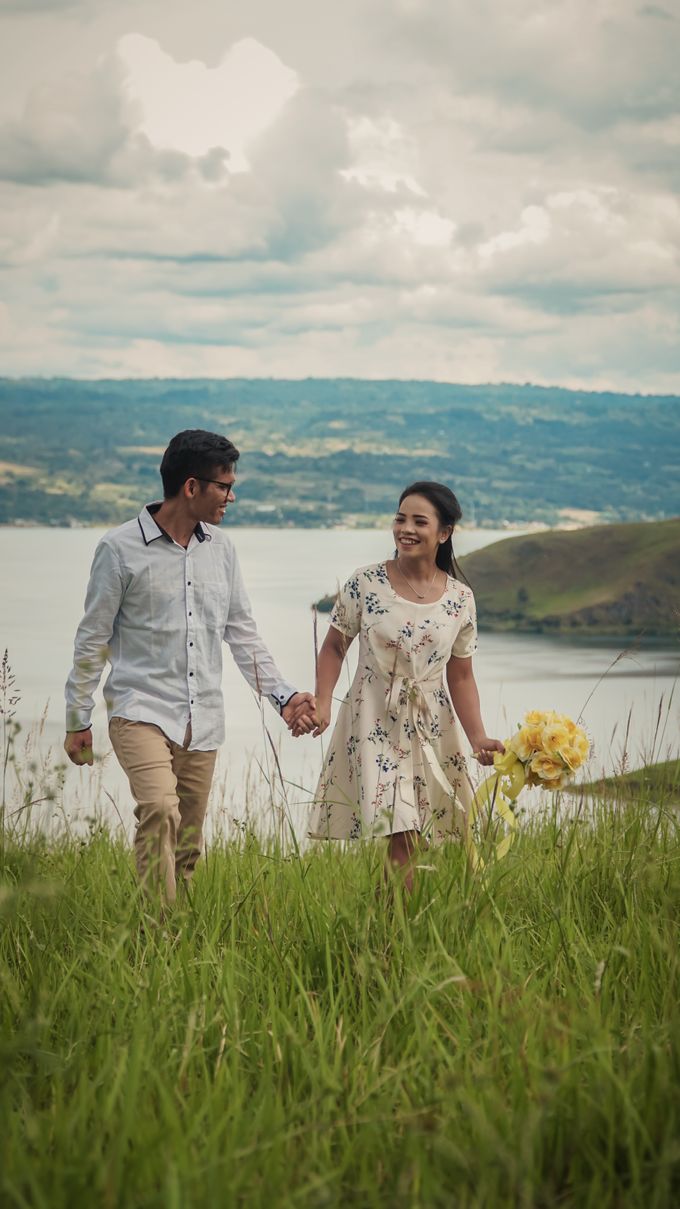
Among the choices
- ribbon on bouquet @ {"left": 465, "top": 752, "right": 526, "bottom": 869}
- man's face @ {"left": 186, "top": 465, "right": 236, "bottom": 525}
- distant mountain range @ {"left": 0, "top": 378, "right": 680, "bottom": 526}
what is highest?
distant mountain range @ {"left": 0, "top": 378, "right": 680, "bottom": 526}

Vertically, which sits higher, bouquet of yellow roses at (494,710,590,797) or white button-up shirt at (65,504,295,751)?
white button-up shirt at (65,504,295,751)

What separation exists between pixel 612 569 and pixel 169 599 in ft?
103

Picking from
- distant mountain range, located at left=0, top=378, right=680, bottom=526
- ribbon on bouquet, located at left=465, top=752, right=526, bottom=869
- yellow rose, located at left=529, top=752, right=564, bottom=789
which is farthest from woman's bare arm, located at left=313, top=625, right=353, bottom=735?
distant mountain range, located at left=0, top=378, right=680, bottom=526

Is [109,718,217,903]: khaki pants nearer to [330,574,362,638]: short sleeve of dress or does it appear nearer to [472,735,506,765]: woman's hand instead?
[330,574,362,638]: short sleeve of dress

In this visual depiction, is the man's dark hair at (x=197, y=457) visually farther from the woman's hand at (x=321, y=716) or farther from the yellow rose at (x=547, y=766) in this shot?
the yellow rose at (x=547, y=766)

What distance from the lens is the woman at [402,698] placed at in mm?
4395

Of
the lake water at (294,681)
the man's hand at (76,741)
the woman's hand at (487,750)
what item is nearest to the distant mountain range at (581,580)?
the lake water at (294,681)

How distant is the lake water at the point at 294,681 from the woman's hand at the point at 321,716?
0.17 meters

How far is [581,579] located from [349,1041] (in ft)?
107

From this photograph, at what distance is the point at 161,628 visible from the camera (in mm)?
4355

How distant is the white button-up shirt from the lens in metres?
4.28

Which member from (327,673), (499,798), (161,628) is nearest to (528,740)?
(499,798)

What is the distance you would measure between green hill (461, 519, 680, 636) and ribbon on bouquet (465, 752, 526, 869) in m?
28.3

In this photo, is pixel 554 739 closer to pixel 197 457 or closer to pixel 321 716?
pixel 321 716
